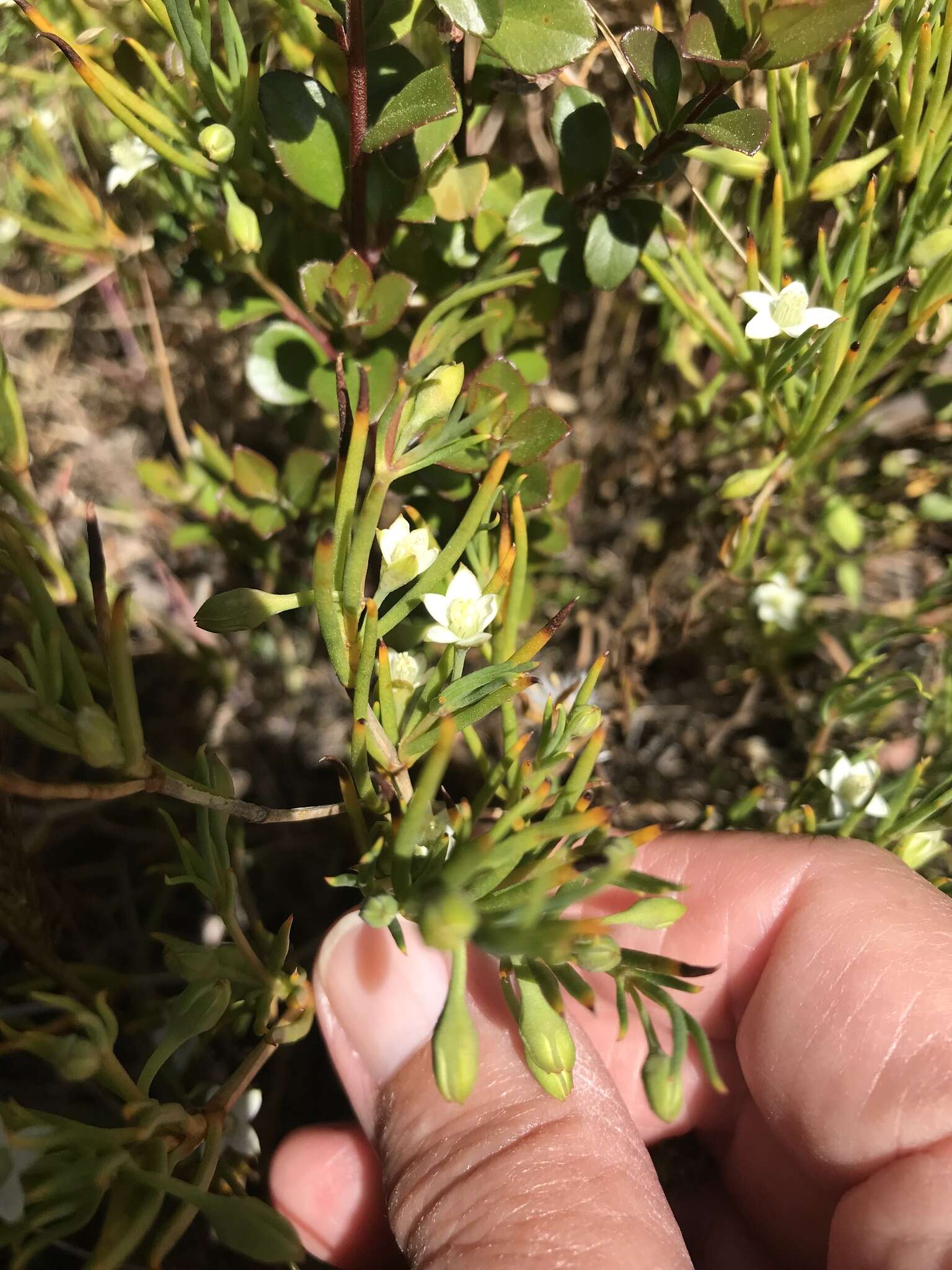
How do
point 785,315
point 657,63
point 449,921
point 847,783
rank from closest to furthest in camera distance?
point 449,921 < point 657,63 < point 785,315 < point 847,783

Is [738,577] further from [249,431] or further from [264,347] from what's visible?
[249,431]

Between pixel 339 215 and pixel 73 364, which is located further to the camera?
pixel 73 364

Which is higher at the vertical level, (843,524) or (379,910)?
(379,910)

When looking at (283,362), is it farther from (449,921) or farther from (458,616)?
(449,921)

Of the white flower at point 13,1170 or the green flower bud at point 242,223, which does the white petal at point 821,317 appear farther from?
the white flower at point 13,1170

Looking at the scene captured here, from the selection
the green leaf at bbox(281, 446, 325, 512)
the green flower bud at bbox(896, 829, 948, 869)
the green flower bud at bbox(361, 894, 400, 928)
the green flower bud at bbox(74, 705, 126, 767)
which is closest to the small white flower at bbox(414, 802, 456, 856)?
the green flower bud at bbox(361, 894, 400, 928)

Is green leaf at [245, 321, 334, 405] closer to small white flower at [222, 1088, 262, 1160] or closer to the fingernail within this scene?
the fingernail

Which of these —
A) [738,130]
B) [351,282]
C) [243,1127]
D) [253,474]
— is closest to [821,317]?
[738,130]

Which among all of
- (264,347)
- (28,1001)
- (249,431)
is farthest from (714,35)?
(28,1001)
